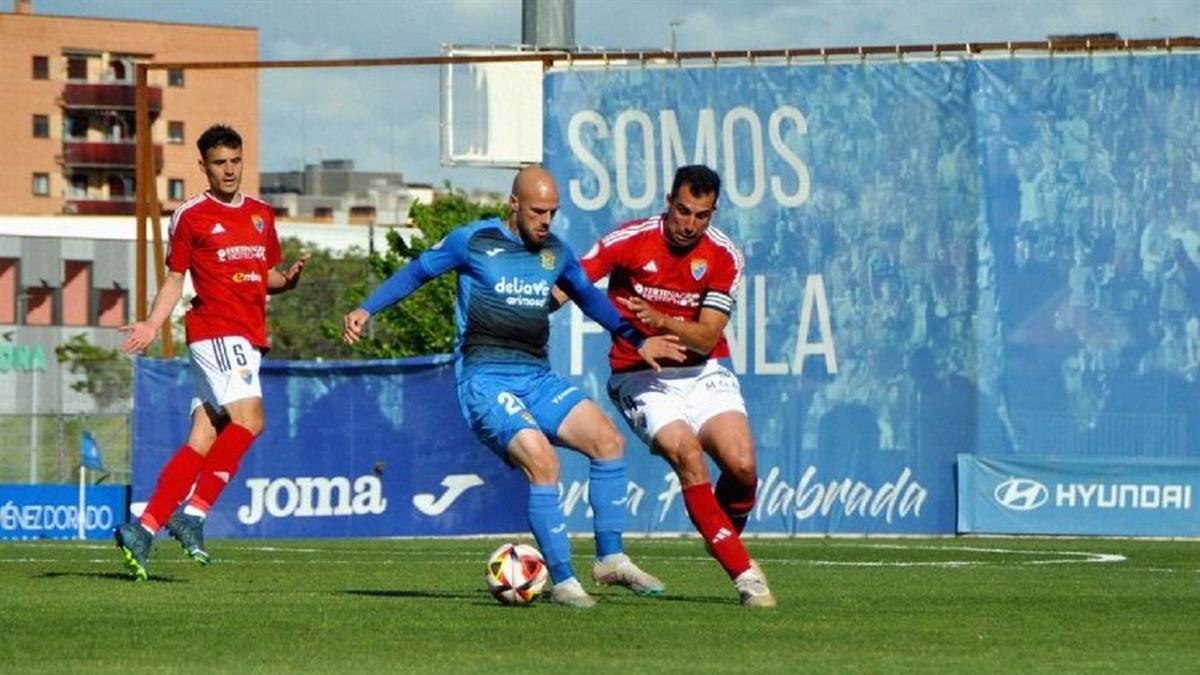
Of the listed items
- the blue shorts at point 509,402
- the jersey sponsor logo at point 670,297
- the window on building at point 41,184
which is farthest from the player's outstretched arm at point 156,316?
the window on building at point 41,184

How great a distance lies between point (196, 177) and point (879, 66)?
107 meters

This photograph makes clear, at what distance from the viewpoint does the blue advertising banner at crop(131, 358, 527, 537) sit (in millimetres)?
26219

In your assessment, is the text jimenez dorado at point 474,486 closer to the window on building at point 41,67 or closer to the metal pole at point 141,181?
the metal pole at point 141,181

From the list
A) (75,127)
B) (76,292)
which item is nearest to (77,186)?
(75,127)

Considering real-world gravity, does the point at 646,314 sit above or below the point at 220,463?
above

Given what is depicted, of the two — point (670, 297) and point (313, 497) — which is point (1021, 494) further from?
point (670, 297)

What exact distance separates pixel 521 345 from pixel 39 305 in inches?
3840

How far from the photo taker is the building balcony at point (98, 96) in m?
125

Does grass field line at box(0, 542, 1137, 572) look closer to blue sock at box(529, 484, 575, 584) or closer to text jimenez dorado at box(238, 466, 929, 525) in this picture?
blue sock at box(529, 484, 575, 584)

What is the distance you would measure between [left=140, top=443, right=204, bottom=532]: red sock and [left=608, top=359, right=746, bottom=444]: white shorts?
2.45 m

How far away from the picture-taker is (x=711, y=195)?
1216cm

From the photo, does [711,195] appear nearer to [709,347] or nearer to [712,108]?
[709,347]

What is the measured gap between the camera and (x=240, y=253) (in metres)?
13.9

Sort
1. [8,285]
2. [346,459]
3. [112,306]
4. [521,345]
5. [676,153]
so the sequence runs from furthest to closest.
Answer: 1. [112,306]
2. [8,285]
3. [676,153]
4. [346,459]
5. [521,345]
